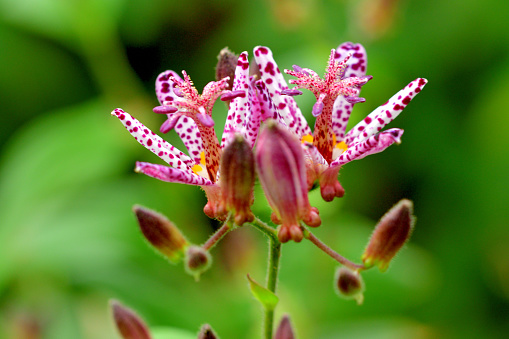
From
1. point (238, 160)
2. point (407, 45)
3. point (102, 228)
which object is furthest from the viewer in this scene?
point (407, 45)

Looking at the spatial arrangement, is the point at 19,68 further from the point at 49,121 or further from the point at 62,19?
the point at 62,19

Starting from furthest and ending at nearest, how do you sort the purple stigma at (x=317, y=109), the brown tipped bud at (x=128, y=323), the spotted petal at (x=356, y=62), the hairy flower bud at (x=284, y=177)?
the spotted petal at (x=356, y=62) < the brown tipped bud at (x=128, y=323) < the purple stigma at (x=317, y=109) < the hairy flower bud at (x=284, y=177)

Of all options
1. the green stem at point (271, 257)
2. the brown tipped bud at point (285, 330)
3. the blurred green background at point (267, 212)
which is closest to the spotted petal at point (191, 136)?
the green stem at point (271, 257)

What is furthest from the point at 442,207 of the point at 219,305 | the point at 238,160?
the point at 238,160

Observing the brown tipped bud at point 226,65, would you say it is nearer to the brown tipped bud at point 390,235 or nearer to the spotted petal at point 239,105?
the spotted petal at point 239,105

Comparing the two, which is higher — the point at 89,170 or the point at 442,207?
the point at 442,207
